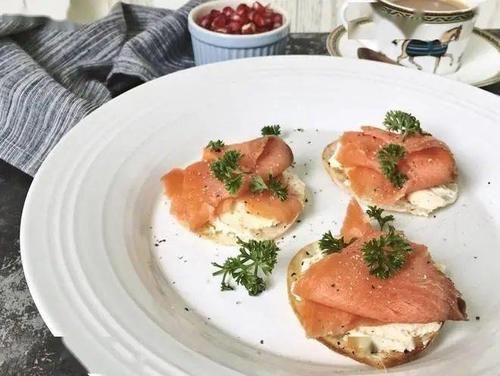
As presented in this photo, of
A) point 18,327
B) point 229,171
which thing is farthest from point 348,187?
point 18,327

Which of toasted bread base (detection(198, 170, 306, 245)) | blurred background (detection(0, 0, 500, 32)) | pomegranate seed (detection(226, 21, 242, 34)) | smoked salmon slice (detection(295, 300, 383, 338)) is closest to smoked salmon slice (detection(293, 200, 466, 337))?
smoked salmon slice (detection(295, 300, 383, 338))

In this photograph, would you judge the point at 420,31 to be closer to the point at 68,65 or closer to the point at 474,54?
the point at 474,54

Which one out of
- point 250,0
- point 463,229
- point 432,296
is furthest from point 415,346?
point 250,0

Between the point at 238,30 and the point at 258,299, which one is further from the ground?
the point at 238,30

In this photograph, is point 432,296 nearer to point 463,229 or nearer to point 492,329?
point 492,329

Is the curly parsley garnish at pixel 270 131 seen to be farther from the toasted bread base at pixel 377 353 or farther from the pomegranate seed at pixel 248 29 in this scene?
the toasted bread base at pixel 377 353

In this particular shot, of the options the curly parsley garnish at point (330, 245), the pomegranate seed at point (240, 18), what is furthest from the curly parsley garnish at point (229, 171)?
the pomegranate seed at point (240, 18)

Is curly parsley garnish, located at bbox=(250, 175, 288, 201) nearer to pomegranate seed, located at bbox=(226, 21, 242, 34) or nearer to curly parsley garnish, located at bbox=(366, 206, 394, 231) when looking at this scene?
curly parsley garnish, located at bbox=(366, 206, 394, 231)
